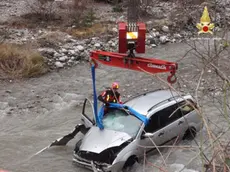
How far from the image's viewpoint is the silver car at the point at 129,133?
8.77 m

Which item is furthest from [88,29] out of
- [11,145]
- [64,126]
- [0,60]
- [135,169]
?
[135,169]

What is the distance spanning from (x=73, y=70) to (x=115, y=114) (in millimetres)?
7696

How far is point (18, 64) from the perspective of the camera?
16188 millimetres

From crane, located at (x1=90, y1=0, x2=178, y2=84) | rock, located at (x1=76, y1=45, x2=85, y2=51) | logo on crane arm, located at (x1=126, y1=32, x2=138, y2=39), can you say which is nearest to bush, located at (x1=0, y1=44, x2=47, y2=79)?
rock, located at (x1=76, y1=45, x2=85, y2=51)

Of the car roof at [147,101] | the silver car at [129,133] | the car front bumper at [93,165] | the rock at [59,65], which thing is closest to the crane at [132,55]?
the silver car at [129,133]

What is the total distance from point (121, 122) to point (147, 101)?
935 millimetres

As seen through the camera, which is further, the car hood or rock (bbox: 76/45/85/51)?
rock (bbox: 76/45/85/51)

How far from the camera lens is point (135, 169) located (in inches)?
355

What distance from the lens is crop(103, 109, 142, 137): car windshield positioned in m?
9.28

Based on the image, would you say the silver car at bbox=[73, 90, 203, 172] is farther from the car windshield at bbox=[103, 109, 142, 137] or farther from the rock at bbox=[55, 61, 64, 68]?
the rock at bbox=[55, 61, 64, 68]

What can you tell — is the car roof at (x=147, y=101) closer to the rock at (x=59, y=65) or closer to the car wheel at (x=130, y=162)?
the car wheel at (x=130, y=162)

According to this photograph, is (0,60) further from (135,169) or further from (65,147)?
(135,169)

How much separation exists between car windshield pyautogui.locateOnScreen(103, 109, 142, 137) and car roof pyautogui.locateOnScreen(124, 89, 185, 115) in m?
0.27

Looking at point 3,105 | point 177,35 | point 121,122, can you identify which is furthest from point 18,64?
point 177,35
